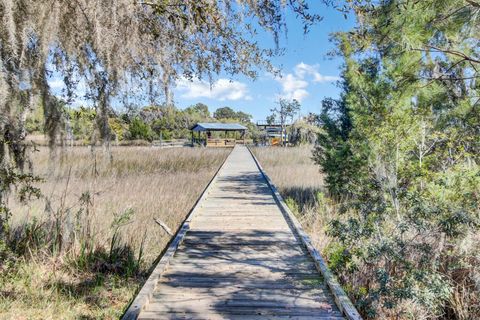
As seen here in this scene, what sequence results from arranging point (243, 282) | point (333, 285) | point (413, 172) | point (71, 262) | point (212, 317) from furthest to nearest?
point (413, 172), point (71, 262), point (243, 282), point (333, 285), point (212, 317)

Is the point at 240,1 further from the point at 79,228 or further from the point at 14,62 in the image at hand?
the point at 79,228

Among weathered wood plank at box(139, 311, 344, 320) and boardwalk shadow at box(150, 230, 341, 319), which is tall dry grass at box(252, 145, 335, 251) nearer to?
boardwalk shadow at box(150, 230, 341, 319)

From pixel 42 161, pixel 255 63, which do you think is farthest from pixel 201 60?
pixel 42 161

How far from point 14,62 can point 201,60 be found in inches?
84.9

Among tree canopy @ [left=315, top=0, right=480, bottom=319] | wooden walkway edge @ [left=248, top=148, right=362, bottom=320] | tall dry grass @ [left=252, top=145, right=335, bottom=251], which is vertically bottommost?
tall dry grass @ [left=252, top=145, right=335, bottom=251]

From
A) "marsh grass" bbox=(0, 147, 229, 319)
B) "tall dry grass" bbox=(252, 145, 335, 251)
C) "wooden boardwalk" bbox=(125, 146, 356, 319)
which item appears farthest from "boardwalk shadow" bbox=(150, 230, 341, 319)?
"tall dry grass" bbox=(252, 145, 335, 251)

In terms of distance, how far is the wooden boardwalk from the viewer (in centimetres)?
288

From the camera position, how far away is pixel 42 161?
11930mm

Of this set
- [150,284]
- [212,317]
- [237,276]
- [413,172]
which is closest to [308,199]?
[413,172]

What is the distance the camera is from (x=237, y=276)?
360cm

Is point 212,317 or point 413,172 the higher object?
point 413,172

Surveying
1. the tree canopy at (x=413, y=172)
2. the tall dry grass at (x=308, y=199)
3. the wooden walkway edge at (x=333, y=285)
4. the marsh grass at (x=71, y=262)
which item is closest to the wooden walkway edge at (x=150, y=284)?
the marsh grass at (x=71, y=262)

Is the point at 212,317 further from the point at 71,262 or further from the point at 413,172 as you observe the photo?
the point at 413,172

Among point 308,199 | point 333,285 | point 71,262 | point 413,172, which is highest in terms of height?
point 413,172
